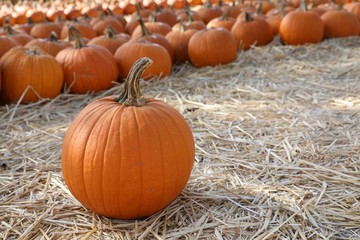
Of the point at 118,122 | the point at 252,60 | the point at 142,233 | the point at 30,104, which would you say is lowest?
the point at 252,60

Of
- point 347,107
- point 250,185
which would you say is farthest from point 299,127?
point 250,185

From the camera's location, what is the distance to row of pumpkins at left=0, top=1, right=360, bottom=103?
4.08 metres

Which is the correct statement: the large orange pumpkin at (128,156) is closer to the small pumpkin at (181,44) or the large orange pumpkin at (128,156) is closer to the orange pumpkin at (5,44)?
the orange pumpkin at (5,44)

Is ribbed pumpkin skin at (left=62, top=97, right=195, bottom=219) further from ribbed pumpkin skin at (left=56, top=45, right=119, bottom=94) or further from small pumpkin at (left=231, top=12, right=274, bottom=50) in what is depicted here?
small pumpkin at (left=231, top=12, right=274, bottom=50)

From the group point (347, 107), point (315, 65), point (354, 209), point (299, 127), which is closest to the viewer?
point (354, 209)

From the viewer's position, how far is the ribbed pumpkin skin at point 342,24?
6438 millimetres

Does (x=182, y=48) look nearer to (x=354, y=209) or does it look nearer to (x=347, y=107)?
(x=347, y=107)

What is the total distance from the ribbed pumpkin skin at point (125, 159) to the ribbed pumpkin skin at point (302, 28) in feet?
14.2

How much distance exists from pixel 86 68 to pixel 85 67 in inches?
0.5

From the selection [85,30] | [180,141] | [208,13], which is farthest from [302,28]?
[180,141]

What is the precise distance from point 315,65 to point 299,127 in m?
2.09

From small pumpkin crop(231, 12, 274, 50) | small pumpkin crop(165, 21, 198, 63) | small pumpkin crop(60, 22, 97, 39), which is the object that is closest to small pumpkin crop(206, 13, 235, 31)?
small pumpkin crop(231, 12, 274, 50)

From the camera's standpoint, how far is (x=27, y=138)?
339cm

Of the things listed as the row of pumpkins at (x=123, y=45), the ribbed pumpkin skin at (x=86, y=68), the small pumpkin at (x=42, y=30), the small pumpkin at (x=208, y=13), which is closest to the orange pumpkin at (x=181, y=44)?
the row of pumpkins at (x=123, y=45)
